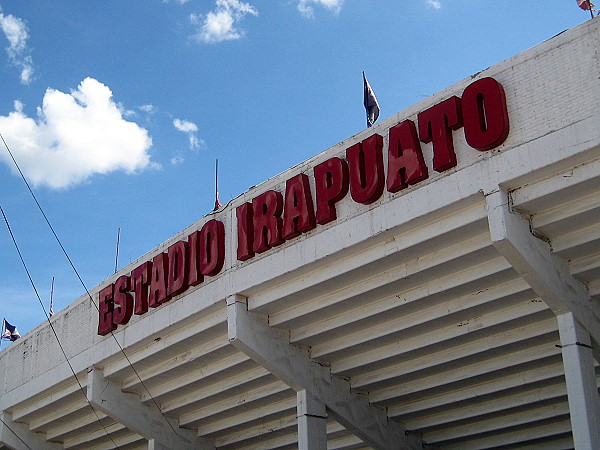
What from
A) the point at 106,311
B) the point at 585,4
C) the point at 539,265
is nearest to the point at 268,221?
the point at 539,265

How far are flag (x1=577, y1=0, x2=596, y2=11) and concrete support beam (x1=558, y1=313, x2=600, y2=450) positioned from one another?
6.28 metres

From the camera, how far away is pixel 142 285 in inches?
1014

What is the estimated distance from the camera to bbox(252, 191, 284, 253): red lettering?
21438mm

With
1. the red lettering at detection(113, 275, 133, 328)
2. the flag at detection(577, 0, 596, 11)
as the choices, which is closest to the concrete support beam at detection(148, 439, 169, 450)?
the red lettering at detection(113, 275, 133, 328)

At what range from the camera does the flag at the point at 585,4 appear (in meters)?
18.1

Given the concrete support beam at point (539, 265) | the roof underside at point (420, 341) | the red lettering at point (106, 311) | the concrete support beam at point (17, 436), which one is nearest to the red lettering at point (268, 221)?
the roof underside at point (420, 341)

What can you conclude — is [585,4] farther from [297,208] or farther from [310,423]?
[310,423]

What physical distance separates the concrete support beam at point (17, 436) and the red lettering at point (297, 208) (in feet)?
53.8

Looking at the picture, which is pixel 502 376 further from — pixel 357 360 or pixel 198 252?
pixel 198 252

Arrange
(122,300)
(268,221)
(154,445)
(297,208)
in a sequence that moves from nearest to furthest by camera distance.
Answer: (297,208)
(268,221)
(122,300)
(154,445)

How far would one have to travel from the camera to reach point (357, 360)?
22.5 meters

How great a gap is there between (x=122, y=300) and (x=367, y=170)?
33.7 ft

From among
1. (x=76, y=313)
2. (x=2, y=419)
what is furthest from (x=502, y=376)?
(x=2, y=419)

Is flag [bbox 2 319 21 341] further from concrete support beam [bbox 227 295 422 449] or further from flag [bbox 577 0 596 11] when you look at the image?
flag [bbox 577 0 596 11]
